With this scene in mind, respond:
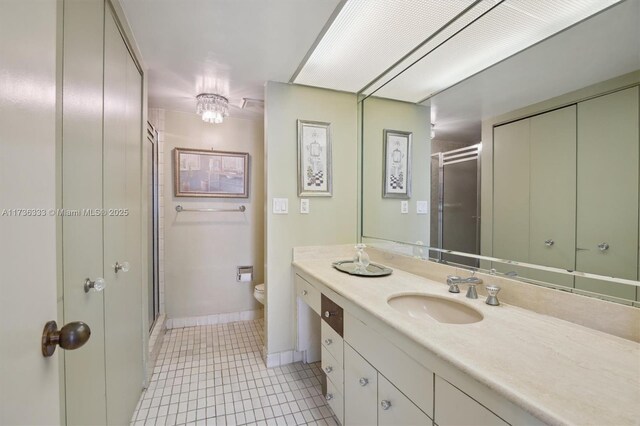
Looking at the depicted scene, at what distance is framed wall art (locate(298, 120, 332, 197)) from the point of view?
2029 mm

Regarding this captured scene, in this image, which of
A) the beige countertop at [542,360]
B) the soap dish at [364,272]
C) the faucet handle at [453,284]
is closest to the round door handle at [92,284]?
the beige countertop at [542,360]

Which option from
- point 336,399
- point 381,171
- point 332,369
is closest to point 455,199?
point 381,171

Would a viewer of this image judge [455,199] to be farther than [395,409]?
Yes

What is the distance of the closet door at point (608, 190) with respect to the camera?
0.83 meters

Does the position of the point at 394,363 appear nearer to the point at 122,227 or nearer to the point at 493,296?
the point at 493,296

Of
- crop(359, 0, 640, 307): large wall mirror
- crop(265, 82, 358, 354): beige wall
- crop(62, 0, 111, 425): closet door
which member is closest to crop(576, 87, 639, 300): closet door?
crop(359, 0, 640, 307): large wall mirror

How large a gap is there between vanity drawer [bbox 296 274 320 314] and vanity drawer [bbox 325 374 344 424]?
0.39 m

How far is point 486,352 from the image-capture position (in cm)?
75

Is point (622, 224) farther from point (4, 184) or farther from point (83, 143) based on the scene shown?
point (83, 143)

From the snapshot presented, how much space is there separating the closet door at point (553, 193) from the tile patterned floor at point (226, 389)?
138 centimetres

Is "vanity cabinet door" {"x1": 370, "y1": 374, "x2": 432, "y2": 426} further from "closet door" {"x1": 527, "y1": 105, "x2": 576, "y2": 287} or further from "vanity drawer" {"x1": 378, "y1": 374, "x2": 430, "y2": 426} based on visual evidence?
"closet door" {"x1": 527, "y1": 105, "x2": 576, "y2": 287}

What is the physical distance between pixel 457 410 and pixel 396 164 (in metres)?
1.55

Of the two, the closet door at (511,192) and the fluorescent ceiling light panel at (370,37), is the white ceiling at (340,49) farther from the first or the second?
the closet door at (511,192)

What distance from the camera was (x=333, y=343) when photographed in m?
1.41
